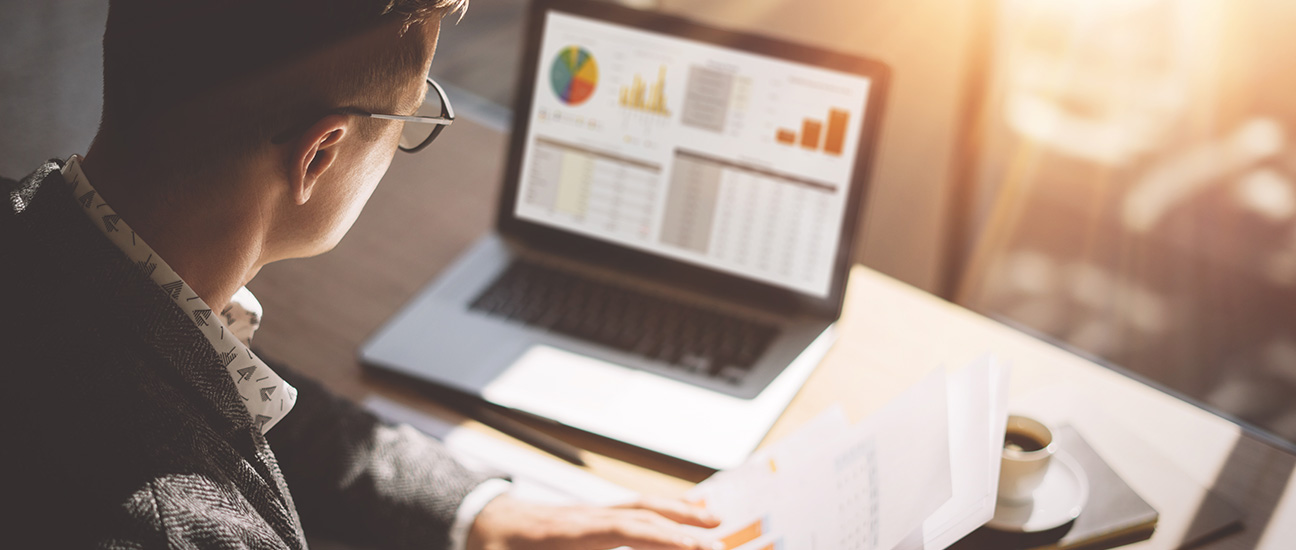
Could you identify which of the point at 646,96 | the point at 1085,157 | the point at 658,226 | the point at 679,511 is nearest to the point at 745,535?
the point at 679,511

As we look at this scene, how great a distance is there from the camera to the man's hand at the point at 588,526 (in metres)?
0.81

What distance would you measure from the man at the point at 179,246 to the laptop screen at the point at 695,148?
48cm

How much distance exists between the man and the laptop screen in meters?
0.48

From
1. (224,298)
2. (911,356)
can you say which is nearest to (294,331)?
(224,298)

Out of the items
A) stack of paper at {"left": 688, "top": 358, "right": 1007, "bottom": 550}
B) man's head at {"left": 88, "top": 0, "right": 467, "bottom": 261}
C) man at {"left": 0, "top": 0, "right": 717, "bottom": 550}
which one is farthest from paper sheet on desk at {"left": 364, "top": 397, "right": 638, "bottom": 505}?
man's head at {"left": 88, "top": 0, "right": 467, "bottom": 261}

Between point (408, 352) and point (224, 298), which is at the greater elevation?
point (224, 298)

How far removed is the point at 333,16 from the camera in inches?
23.8

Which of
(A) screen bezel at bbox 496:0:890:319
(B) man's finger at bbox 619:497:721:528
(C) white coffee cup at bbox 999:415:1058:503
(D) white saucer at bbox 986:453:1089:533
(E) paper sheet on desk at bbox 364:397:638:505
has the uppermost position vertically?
(A) screen bezel at bbox 496:0:890:319

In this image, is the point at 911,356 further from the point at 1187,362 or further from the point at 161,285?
the point at 1187,362

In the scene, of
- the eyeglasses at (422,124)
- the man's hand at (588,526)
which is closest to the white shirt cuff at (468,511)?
the man's hand at (588,526)

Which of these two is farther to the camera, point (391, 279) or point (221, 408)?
point (391, 279)

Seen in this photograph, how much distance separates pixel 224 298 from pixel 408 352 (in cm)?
37

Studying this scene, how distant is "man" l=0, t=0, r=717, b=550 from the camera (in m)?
0.55

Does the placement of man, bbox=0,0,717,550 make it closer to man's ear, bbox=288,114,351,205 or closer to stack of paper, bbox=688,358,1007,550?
man's ear, bbox=288,114,351,205
